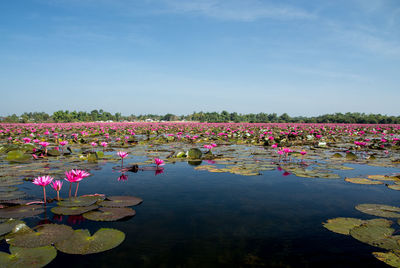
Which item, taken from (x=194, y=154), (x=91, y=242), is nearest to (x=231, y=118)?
(x=194, y=154)

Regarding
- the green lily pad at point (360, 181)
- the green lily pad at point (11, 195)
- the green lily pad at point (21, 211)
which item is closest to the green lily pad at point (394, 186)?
the green lily pad at point (360, 181)

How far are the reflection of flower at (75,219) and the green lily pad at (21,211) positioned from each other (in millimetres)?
345

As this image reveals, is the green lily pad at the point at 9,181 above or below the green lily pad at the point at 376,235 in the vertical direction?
below

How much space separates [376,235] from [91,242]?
235 centimetres

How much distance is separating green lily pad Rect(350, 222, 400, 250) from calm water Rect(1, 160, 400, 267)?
2.7 inches

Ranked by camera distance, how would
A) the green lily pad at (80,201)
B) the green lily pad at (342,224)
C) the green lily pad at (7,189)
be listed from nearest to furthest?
1. the green lily pad at (342,224)
2. the green lily pad at (80,201)
3. the green lily pad at (7,189)

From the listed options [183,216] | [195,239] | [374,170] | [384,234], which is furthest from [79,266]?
[374,170]

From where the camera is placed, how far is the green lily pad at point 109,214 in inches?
90.1

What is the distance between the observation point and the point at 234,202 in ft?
9.42

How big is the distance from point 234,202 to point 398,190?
97.4 inches

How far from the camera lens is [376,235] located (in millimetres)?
1967

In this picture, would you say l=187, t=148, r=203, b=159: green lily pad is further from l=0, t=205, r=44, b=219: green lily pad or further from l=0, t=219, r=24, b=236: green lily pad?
l=0, t=219, r=24, b=236: green lily pad

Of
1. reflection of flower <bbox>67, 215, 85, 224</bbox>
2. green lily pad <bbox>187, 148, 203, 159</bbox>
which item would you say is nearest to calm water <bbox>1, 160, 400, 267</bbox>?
reflection of flower <bbox>67, 215, 85, 224</bbox>

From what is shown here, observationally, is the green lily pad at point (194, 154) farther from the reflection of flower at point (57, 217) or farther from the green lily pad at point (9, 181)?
the reflection of flower at point (57, 217)
